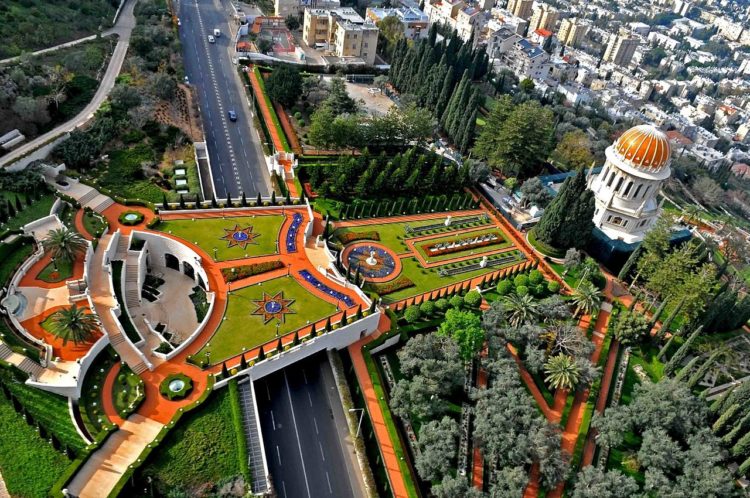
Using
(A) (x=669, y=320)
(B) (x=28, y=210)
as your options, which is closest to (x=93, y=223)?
(B) (x=28, y=210)

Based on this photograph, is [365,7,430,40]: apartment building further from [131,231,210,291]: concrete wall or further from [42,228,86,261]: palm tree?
[42,228,86,261]: palm tree

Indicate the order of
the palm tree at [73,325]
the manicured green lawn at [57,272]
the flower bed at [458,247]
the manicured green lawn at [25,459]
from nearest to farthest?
the manicured green lawn at [25,459] → the palm tree at [73,325] → the manicured green lawn at [57,272] → the flower bed at [458,247]

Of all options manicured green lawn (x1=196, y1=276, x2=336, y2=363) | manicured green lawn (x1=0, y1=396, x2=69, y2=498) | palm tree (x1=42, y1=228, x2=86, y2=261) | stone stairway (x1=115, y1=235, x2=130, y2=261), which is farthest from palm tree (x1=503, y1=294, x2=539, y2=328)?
palm tree (x1=42, y1=228, x2=86, y2=261)

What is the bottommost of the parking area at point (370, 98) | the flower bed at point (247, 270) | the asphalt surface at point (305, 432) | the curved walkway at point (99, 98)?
the asphalt surface at point (305, 432)

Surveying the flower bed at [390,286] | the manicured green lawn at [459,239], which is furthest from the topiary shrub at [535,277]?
the flower bed at [390,286]

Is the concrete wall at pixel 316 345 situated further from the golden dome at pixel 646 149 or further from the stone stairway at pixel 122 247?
the golden dome at pixel 646 149

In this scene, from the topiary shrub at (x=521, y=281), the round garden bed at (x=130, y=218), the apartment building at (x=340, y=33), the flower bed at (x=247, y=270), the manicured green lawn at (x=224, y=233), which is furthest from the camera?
the apartment building at (x=340, y=33)
